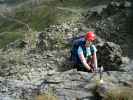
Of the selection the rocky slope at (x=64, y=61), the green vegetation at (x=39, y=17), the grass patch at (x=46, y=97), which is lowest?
the grass patch at (x=46, y=97)

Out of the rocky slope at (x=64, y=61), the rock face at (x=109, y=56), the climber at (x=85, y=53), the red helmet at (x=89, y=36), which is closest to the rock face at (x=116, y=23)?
the rocky slope at (x=64, y=61)

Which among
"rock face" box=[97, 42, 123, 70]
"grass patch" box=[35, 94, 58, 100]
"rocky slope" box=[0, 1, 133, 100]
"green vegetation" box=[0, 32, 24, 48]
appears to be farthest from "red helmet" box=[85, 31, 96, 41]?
"green vegetation" box=[0, 32, 24, 48]

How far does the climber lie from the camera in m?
14.0

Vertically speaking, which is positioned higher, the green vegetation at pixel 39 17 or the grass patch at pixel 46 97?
the green vegetation at pixel 39 17

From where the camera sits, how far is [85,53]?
47.2ft

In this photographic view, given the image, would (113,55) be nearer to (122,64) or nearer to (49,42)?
(122,64)

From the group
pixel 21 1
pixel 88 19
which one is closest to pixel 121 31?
pixel 88 19

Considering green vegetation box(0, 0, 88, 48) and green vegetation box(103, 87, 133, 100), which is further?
green vegetation box(0, 0, 88, 48)

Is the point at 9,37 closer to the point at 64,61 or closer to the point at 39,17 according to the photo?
the point at 39,17

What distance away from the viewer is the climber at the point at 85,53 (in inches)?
552

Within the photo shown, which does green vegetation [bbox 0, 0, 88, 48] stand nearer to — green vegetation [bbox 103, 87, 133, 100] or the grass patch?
the grass patch

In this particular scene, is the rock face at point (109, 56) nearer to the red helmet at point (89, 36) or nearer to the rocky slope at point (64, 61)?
the rocky slope at point (64, 61)

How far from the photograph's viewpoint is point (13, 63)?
741 inches

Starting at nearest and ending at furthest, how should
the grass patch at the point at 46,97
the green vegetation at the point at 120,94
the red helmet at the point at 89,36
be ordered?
the green vegetation at the point at 120,94
the grass patch at the point at 46,97
the red helmet at the point at 89,36
